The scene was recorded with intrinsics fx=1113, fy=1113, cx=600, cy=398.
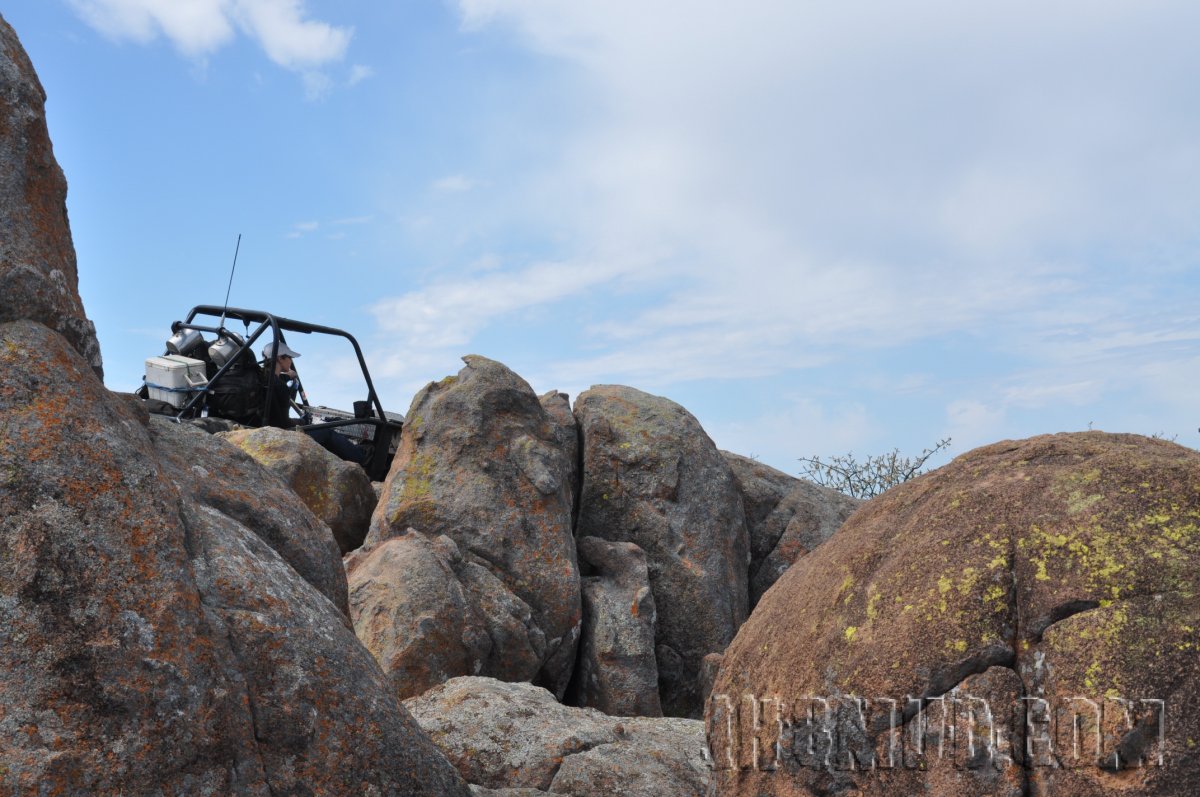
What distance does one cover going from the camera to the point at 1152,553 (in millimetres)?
5039

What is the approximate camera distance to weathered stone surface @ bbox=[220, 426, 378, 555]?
45.6 feet

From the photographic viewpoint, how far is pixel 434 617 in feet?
34.7

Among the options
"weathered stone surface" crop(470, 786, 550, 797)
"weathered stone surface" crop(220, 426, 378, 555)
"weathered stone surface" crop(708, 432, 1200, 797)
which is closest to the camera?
"weathered stone surface" crop(708, 432, 1200, 797)

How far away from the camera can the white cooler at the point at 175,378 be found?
1627 centimetres

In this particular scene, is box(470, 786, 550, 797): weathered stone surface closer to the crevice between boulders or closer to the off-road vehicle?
the crevice between boulders

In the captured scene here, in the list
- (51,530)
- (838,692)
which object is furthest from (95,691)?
(838,692)

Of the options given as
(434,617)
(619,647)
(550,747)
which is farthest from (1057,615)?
(619,647)

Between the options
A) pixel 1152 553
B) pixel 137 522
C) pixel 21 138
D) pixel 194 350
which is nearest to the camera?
pixel 137 522

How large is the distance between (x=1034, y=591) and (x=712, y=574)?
9.26 m

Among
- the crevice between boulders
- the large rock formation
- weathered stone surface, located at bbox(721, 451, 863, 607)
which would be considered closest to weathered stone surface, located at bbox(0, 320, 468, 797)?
the large rock formation

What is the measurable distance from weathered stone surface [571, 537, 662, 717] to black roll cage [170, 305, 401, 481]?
5616 millimetres

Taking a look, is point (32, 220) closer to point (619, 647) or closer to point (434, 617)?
point (434, 617)

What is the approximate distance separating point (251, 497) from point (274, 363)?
10.6 m

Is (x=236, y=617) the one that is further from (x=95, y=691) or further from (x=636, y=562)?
(x=636, y=562)
